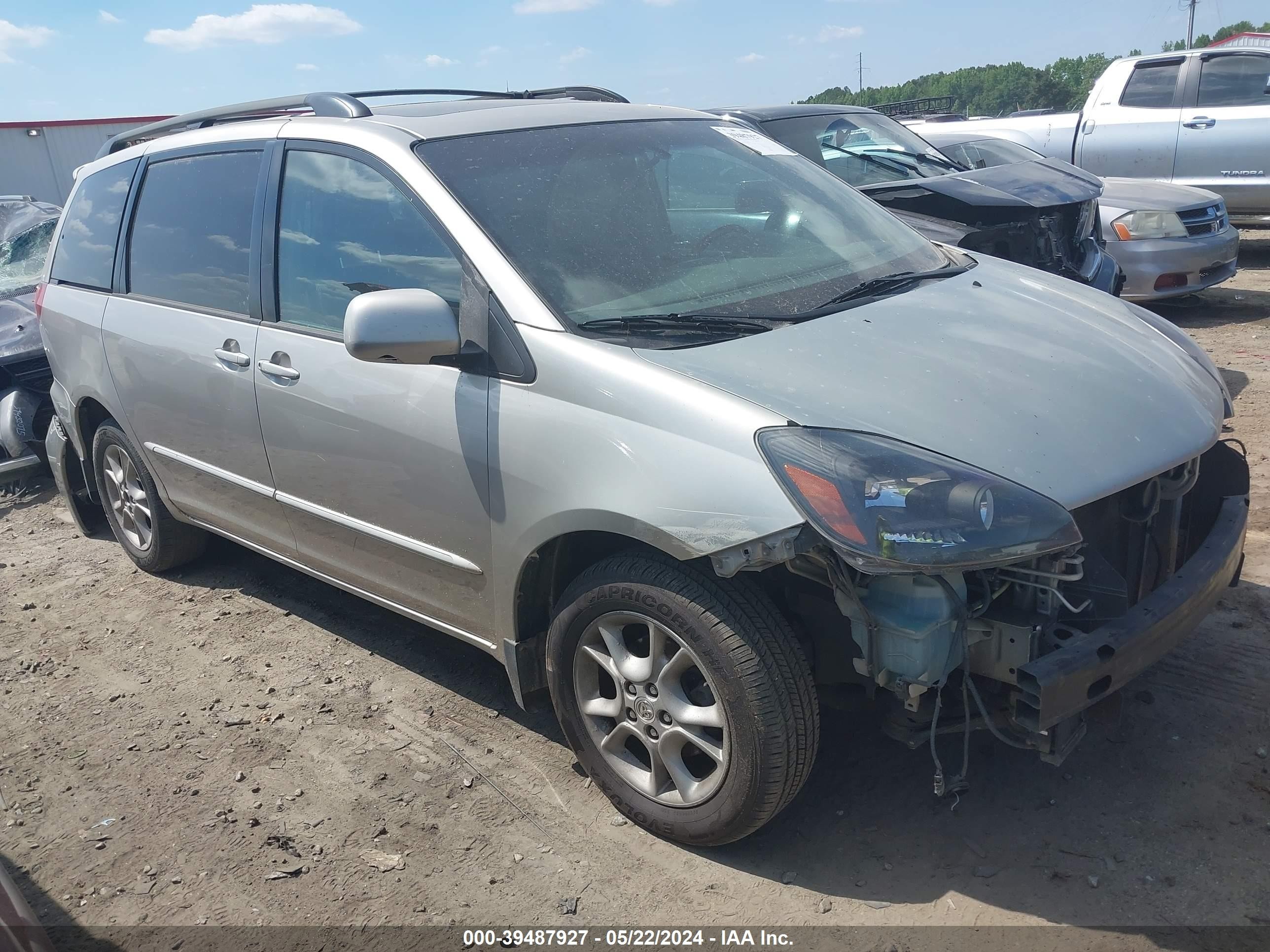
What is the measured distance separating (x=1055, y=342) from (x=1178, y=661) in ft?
4.09

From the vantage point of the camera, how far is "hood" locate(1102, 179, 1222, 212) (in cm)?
805

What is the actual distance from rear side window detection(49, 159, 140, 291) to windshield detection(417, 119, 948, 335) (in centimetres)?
216

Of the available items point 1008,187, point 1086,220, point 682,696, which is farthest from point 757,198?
point 1086,220

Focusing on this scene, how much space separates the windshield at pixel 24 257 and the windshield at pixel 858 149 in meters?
5.49

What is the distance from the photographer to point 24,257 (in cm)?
803

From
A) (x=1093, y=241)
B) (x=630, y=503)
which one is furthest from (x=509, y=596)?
(x=1093, y=241)

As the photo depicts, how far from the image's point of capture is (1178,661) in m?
3.43

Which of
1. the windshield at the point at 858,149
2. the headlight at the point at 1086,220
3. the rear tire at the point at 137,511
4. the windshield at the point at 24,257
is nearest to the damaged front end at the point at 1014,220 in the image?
the headlight at the point at 1086,220

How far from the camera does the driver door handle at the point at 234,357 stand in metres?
3.63

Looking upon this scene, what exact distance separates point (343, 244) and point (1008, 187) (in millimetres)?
4653

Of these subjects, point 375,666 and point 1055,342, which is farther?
point 375,666

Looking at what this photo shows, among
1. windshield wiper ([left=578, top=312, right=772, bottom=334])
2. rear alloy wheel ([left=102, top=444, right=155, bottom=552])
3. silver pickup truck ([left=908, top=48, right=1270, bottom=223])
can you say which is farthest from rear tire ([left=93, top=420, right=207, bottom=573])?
silver pickup truck ([left=908, top=48, right=1270, bottom=223])

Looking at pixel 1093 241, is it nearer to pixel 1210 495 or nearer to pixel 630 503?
pixel 1210 495

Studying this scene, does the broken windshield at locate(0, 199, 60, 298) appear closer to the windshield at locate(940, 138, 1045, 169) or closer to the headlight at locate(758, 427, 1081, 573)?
the windshield at locate(940, 138, 1045, 169)
